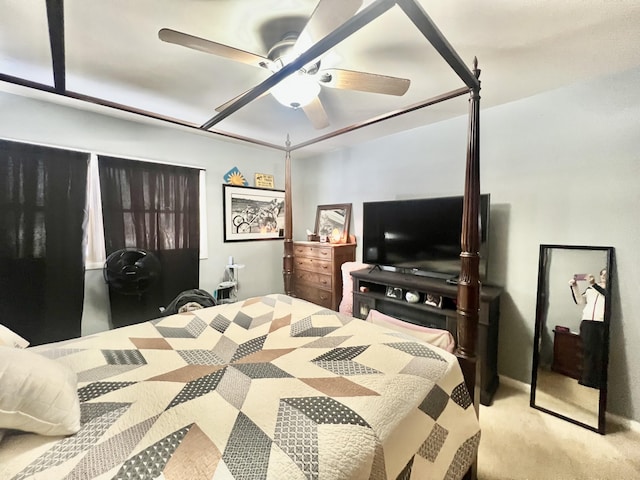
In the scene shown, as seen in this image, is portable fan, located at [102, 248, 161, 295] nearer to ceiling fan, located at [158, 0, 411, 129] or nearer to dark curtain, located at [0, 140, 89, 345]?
dark curtain, located at [0, 140, 89, 345]

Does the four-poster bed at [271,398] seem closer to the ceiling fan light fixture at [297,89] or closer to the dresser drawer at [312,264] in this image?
the ceiling fan light fixture at [297,89]

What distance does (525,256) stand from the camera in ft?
7.32

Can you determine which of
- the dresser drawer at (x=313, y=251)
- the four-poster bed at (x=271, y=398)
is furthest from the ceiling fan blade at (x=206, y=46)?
the dresser drawer at (x=313, y=251)

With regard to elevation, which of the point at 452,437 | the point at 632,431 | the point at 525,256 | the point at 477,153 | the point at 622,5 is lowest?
the point at 632,431

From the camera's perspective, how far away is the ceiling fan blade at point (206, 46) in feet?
3.86

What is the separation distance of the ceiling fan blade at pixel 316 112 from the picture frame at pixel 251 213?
1769 millimetres

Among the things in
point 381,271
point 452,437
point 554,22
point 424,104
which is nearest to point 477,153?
point 424,104

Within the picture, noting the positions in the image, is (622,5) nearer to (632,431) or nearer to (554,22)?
(554,22)

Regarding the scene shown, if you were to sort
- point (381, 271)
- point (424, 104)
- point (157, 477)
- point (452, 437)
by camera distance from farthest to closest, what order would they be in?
point (381, 271), point (424, 104), point (452, 437), point (157, 477)

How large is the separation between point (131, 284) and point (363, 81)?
2.53 meters

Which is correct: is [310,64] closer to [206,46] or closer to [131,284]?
[206,46]

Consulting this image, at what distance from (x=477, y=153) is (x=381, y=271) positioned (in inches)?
71.7

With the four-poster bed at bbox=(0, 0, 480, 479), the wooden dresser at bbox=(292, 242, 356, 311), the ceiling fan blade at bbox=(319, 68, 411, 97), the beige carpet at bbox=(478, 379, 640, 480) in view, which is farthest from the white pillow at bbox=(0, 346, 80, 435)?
the wooden dresser at bbox=(292, 242, 356, 311)

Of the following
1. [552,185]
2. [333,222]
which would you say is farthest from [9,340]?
[552,185]
